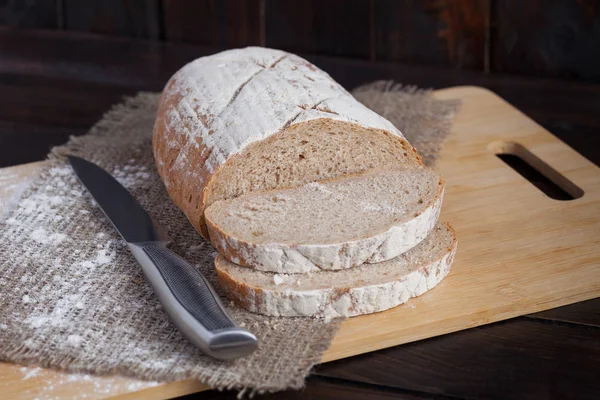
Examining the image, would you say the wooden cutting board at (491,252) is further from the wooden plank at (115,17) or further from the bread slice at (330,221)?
the wooden plank at (115,17)

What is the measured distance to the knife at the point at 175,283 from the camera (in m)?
1.98

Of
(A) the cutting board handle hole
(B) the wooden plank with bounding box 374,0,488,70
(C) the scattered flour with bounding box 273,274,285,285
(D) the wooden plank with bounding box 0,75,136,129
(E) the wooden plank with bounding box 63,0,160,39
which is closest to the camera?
(C) the scattered flour with bounding box 273,274,285,285

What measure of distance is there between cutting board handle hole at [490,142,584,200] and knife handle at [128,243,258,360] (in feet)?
4.41

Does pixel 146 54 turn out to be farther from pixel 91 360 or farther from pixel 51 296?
pixel 91 360

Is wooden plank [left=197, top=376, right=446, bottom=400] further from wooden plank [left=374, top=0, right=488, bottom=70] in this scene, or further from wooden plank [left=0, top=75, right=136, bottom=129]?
wooden plank [left=374, top=0, right=488, bottom=70]

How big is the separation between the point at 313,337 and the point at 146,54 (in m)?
2.54

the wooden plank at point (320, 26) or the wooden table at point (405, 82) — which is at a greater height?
the wooden plank at point (320, 26)

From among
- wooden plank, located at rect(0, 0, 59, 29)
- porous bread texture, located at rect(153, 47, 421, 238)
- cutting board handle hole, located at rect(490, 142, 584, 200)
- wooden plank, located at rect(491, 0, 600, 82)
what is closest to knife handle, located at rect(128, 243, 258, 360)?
porous bread texture, located at rect(153, 47, 421, 238)

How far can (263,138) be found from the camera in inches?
97.3

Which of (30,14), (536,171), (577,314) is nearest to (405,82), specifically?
(536,171)

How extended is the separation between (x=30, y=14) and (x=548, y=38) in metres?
2.63

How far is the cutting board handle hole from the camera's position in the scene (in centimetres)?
A: 296

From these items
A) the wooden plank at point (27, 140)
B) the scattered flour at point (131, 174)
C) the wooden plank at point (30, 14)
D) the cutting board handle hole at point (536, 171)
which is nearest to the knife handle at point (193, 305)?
the scattered flour at point (131, 174)

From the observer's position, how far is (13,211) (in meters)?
2.83
